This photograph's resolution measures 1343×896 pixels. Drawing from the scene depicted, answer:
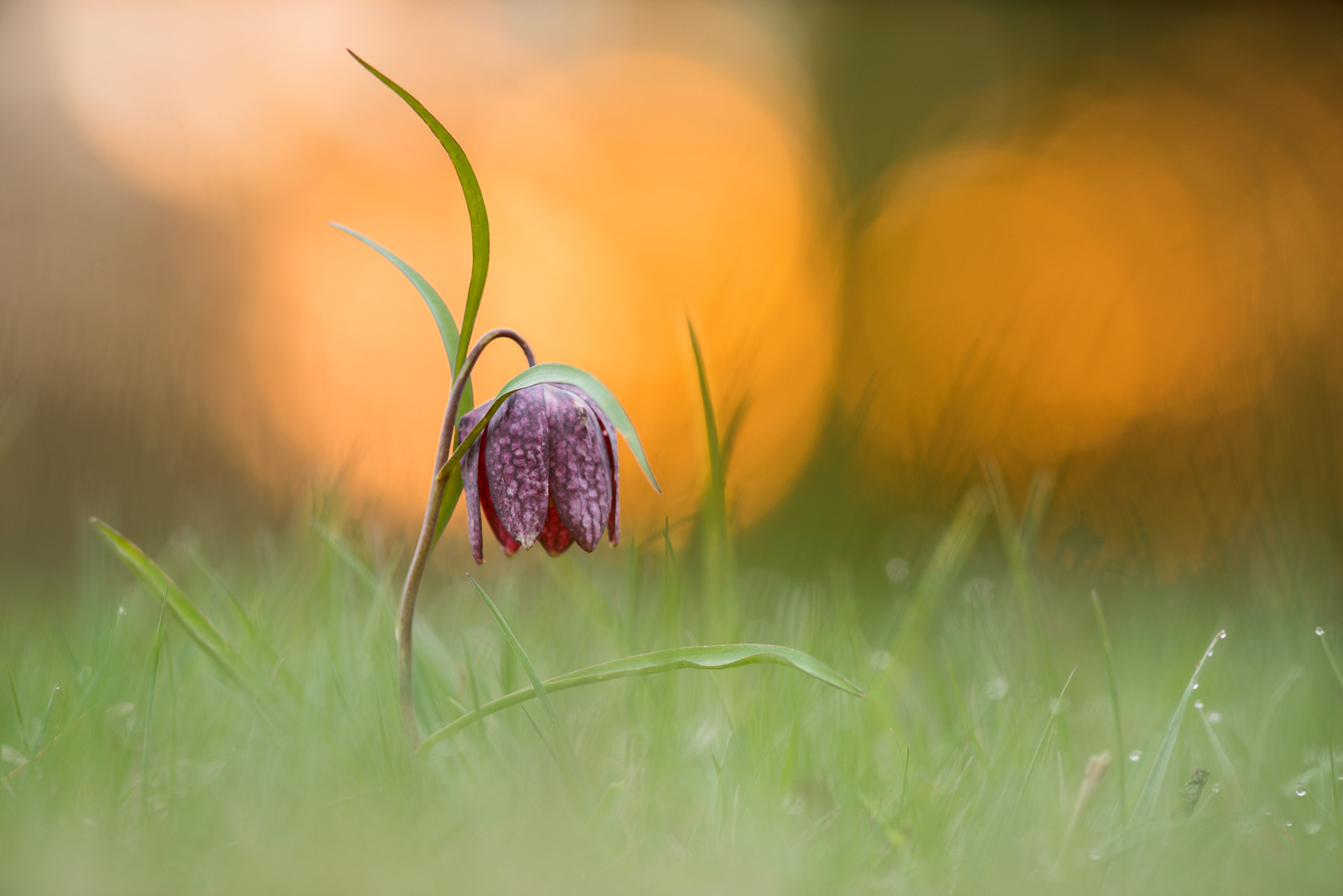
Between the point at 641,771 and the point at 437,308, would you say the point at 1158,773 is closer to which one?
the point at 641,771

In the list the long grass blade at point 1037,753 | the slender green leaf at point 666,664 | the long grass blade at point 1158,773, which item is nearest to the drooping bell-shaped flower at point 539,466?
the slender green leaf at point 666,664

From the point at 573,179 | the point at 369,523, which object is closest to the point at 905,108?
the point at 573,179

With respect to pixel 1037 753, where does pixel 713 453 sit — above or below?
above

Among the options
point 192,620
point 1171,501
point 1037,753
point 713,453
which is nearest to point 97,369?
point 192,620

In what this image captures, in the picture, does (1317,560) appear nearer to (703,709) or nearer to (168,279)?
(703,709)

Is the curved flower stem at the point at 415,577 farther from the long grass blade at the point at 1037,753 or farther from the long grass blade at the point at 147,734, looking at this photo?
the long grass blade at the point at 1037,753

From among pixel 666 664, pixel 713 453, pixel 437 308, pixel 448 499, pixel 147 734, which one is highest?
pixel 437 308
